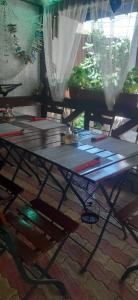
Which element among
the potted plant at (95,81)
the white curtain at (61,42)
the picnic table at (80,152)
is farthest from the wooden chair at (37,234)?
the white curtain at (61,42)

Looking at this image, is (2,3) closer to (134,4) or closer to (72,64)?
(72,64)

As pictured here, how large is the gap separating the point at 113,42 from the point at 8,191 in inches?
76.3

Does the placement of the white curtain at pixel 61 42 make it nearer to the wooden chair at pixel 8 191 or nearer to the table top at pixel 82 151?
the table top at pixel 82 151

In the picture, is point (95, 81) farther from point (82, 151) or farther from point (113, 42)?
point (82, 151)

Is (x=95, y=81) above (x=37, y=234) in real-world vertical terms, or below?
above

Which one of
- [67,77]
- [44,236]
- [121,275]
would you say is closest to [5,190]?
[44,236]

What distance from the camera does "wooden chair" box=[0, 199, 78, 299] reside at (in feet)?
4.31

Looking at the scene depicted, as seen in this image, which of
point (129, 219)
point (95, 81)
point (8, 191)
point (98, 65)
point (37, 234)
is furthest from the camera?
point (95, 81)

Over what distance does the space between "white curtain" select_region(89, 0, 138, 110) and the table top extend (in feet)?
2.56

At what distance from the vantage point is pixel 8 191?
199cm

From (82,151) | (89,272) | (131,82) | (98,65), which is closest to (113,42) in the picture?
(98,65)

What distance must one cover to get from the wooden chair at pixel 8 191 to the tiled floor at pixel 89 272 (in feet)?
1.37

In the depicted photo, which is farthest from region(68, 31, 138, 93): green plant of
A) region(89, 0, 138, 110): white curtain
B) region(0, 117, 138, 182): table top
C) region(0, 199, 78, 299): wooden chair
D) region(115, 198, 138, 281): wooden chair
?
region(0, 199, 78, 299): wooden chair

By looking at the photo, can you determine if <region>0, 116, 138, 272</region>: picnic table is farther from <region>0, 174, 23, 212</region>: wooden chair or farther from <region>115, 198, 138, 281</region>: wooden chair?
<region>0, 174, 23, 212</region>: wooden chair
